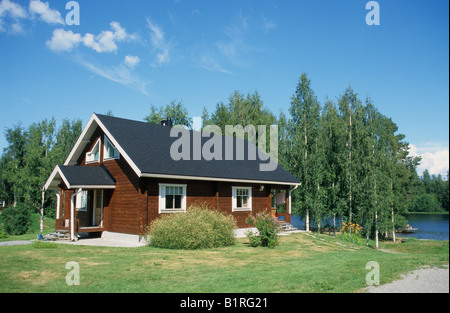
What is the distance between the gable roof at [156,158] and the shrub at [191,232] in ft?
8.05

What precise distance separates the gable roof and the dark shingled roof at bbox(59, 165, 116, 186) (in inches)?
78.6

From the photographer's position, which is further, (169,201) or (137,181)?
(169,201)

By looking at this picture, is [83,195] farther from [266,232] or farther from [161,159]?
[266,232]

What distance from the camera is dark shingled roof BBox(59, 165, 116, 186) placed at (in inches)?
662

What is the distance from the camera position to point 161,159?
1766 centimetres

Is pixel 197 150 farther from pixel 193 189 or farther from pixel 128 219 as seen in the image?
pixel 128 219

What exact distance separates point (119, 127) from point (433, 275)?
1631 centimetres

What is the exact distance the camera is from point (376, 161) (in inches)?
1119

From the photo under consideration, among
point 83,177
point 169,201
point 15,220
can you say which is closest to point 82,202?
point 83,177

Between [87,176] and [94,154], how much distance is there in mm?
3333

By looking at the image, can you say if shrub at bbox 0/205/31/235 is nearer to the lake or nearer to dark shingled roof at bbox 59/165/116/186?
dark shingled roof at bbox 59/165/116/186

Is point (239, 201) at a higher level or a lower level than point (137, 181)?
lower

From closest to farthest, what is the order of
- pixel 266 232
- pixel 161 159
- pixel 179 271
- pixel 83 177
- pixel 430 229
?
pixel 179 271 < pixel 266 232 < pixel 83 177 < pixel 161 159 < pixel 430 229

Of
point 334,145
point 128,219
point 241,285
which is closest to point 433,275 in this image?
point 241,285
